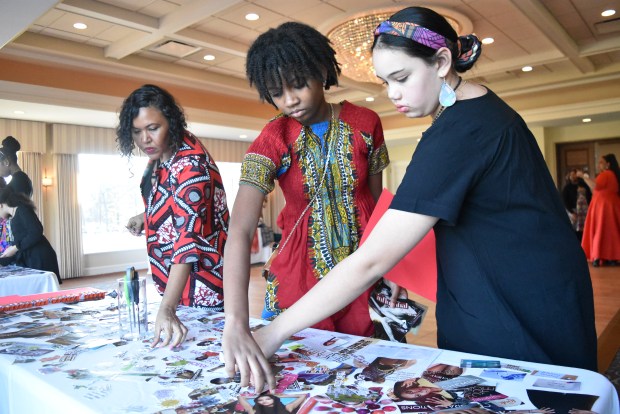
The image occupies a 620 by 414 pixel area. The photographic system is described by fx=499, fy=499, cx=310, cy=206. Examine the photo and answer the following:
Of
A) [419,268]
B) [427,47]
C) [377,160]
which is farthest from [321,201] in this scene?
[427,47]

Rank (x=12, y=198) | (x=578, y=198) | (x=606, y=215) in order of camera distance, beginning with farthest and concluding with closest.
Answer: (x=578, y=198), (x=606, y=215), (x=12, y=198)

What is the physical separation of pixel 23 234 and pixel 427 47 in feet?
12.5

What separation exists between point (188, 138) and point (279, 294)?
25.4 inches

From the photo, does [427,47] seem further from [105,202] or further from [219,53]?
[105,202]

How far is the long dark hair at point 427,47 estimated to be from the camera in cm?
84

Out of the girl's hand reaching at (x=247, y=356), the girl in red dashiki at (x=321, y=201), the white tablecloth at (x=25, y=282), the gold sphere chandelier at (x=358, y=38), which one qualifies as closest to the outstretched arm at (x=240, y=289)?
the girl's hand reaching at (x=247, y=356)

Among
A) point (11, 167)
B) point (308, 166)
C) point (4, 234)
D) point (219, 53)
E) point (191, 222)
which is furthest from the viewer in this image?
point (219, 53)

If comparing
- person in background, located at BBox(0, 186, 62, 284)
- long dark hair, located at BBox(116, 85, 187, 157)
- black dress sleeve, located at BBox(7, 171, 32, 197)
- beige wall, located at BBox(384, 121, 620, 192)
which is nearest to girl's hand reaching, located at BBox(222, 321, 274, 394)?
long dark hair, located at BBox(116, 85, 187, 157)

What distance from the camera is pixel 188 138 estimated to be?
5.34 ft

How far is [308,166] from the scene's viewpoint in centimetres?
126

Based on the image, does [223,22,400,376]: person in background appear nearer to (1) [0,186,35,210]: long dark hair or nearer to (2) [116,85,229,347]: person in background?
→ (2) [116,85,229,347]: person in background

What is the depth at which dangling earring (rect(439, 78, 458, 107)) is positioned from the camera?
83 centimetres

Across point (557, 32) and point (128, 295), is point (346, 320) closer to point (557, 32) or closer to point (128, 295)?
point (128, 295)

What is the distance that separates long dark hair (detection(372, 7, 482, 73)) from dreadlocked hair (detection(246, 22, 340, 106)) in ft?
0.95
